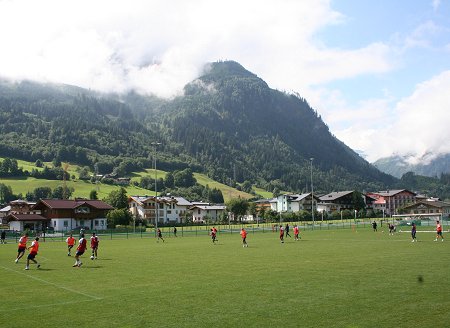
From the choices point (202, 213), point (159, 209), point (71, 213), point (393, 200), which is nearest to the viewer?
point (71, 213)

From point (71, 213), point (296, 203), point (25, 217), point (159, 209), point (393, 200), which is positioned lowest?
point (25, 217)

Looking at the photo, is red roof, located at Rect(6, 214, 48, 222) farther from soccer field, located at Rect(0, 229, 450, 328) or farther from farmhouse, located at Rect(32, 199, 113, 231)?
soccer field, located at Rect(0, 229, 450, 328)

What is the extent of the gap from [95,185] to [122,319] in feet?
582

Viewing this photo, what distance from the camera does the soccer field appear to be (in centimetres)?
1263

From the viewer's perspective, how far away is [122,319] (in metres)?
13.0

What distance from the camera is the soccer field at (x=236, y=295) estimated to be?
12.6 metres

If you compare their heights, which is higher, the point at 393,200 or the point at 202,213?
the point at 393,200

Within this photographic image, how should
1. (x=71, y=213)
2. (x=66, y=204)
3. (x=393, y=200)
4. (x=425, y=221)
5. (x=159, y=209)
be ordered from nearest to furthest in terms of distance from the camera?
(x=425, y=221), (x=71, y=213), (x=66, y=204), (x=159, y=209), (x=393, y=200)

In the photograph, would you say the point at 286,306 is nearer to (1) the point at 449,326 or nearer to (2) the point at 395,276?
(1) the point at 449,326

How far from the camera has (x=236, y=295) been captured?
16.1 meters

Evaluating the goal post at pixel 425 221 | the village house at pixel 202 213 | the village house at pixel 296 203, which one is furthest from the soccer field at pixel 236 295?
the village house at pixel 296 203

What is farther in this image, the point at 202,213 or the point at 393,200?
the point at 393,200

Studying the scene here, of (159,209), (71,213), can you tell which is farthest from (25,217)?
(159,209)

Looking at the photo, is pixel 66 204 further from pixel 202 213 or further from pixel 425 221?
pixel 425 221
